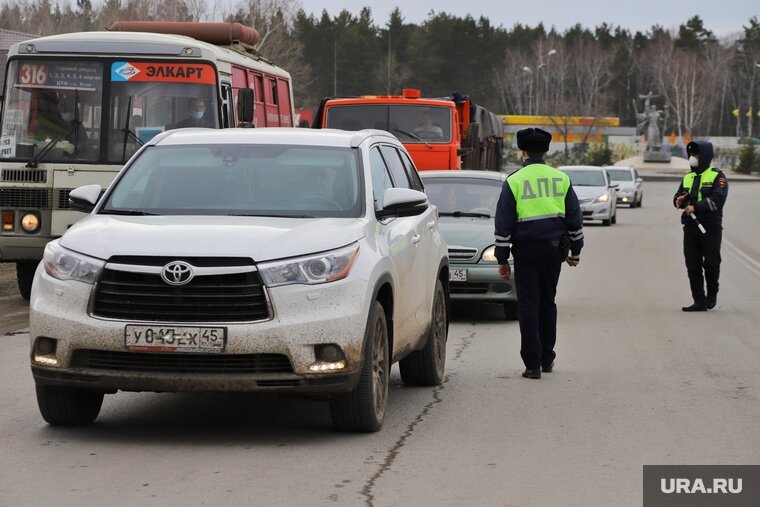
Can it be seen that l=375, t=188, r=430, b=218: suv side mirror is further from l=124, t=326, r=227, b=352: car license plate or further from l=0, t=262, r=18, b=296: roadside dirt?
l=0, t=262, r=18, b=296: roadside dirt

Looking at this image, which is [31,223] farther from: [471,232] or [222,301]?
[222,301]

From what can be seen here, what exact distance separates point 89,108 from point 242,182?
702cm

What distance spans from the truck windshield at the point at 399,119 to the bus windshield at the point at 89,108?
8151 millimetres

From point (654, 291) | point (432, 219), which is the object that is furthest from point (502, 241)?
point (654, 291)

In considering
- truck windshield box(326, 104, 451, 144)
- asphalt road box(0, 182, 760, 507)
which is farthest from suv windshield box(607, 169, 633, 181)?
asphalt road box(0, 182, 760, 507)

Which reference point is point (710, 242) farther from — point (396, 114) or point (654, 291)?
point (396, 114)

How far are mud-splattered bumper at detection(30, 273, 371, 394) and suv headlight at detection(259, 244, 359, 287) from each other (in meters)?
0.04

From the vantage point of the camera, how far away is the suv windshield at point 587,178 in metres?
36.1

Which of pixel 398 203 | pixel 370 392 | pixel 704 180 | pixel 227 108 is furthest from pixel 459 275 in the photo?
pixel 370 392

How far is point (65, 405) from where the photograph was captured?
7.64 meters

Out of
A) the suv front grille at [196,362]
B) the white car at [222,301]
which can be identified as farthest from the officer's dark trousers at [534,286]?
the suv front grille at [196,362]

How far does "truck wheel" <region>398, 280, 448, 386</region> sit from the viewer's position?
9555mm

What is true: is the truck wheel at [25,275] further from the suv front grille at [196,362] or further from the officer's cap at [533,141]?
the suv front grille at [196,362]

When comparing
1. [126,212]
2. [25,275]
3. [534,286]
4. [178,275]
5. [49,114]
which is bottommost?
[25,275]
